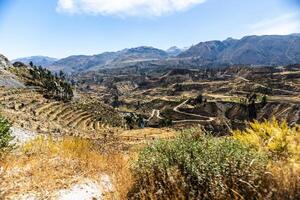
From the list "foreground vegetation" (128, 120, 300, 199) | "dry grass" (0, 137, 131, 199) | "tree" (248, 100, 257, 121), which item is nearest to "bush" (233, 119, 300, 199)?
"foreground vegetation" (128, 120, 300, 199)

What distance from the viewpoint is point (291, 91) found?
6836 inches

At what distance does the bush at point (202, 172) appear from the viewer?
6.47 metres

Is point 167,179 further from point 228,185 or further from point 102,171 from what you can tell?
point 102,171

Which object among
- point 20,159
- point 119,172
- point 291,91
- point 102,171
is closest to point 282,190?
point 119,172

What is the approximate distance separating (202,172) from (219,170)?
1.01 feet

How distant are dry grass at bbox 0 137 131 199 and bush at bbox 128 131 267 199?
563 mm

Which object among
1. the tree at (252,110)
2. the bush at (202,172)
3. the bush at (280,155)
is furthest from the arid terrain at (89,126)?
the bush at (280,155)

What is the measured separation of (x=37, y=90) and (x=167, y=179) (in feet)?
318

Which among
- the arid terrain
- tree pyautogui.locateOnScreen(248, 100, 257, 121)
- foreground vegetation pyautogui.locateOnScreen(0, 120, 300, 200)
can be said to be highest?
foreground vegetation pyautogui.locateOnScreen(0, 120, 300, 200)

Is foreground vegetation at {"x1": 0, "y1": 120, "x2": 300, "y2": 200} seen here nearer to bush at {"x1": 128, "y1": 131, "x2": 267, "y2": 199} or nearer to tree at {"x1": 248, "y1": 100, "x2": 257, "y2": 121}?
bush at {"x1": 128, "y1": 131, "x2": 267, "y2": 199}

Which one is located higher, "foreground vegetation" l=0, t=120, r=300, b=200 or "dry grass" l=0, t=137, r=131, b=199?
"foreground vegetation" l=0, t=120, r=300, b=200

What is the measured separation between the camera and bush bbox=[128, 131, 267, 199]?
6.47m

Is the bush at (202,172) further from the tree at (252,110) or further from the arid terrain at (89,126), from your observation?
the tree at (252,110)

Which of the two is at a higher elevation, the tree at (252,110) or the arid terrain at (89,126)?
the arid terrain at (89,126)
